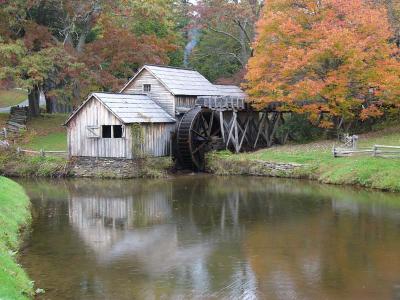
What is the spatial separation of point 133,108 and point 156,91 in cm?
294

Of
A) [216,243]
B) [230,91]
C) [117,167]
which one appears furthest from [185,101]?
[216,243]

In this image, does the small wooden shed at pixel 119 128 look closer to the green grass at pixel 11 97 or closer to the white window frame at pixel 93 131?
the white window frame at pixel 93 131

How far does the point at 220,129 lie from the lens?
32.8 meters

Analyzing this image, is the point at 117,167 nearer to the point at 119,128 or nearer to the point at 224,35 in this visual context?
the point at 119,128

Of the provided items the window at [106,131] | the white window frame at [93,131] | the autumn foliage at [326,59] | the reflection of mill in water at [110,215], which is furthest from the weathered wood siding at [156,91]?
the reflection of mill in water at [110,215]

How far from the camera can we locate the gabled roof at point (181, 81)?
31797 mm

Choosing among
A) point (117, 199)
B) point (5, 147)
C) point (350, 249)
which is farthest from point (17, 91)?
point (350, 249)

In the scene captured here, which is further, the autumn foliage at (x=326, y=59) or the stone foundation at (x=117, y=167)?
the stone foundation at (x=117, y=167)

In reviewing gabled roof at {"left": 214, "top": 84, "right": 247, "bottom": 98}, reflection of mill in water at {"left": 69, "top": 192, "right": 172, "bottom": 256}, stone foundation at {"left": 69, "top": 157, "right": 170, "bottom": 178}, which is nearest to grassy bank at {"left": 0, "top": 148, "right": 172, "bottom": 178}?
stone foundation at {"left": 69, "top": 157, "right": 170, "bottom": 178}

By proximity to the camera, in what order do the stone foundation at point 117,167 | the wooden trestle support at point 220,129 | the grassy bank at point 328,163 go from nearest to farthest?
the grassy bank at point 328,163 → the stone foundation at point 117,167 → the wooden trestle support at point 220,129

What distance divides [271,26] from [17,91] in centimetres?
4534

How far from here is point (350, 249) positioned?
1421 cm

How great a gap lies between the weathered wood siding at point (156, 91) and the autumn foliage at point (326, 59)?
4.73 meters

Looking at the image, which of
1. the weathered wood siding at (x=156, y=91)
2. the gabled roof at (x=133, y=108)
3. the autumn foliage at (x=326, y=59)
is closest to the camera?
the autumn foliage at (x=326, y=59)
